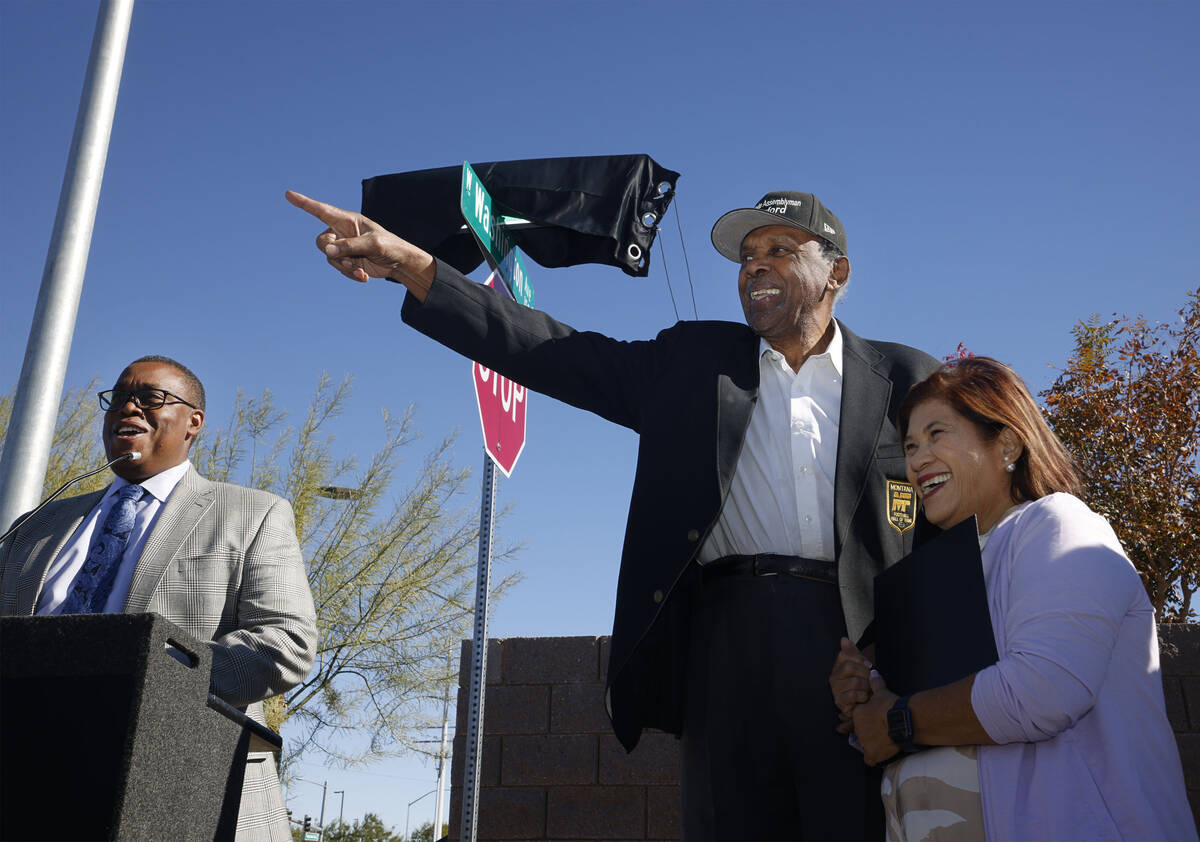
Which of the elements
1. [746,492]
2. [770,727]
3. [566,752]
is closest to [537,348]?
[746,492]

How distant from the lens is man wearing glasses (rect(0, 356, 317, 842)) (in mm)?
2723

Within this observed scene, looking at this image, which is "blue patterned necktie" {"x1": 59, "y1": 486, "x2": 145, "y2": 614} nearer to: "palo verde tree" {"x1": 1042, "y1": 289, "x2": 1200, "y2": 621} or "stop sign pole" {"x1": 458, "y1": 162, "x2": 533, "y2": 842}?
"stop sign pole" {"x1": 458, "y1": 162, "x2": 533, "y2": 842}

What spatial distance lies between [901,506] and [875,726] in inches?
28.5


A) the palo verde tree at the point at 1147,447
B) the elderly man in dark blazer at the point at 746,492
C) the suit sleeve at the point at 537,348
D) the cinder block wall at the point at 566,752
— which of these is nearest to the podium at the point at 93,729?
the elderly man in dark blazer at the point at 746,492

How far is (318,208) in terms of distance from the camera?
8.52 feet

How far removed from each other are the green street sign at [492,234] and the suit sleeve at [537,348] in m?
0.42

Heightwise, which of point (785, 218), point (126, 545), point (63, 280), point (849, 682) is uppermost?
point (63, 280)

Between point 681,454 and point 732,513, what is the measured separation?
0.65ft

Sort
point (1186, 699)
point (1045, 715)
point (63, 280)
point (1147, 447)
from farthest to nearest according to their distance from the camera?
point (1147, 447)
point (1186, 699)
point (63, 280)
point (1045, 715)

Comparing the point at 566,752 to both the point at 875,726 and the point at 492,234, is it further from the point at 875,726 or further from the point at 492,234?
the point at 875,726

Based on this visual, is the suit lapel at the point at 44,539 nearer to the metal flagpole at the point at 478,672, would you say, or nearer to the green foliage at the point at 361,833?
the metal flagpole at the point at 478,672

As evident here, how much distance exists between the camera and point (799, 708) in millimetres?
2287

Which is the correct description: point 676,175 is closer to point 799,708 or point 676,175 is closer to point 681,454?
point 681,454

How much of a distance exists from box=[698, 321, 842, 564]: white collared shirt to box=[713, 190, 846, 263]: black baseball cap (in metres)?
0.40
